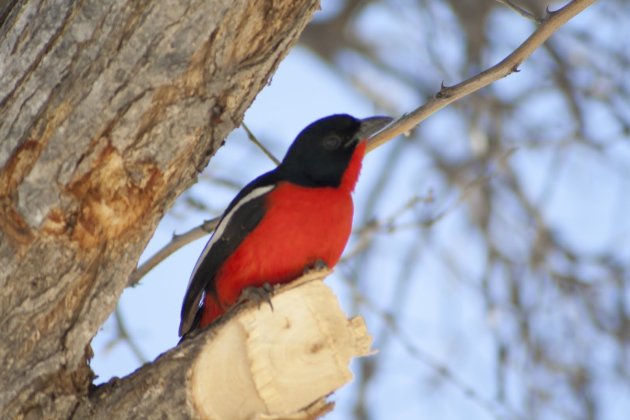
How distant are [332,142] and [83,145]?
180 centimetres

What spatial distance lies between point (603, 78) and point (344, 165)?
121 inches

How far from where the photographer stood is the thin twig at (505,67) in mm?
3172

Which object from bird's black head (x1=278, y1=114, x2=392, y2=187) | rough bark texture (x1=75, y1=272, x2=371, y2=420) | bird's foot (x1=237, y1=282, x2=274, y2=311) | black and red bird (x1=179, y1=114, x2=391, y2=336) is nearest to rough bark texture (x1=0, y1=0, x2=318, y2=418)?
rough bark texture (x1=75, y1=272, x2=371, y2=420)

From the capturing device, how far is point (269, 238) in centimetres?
401

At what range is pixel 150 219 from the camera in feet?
10.0

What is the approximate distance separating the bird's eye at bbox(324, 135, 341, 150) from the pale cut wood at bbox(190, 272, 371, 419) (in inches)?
53.9

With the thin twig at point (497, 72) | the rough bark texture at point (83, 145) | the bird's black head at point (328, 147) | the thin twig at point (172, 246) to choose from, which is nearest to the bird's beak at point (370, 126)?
the bird's black head at point (328, 147)

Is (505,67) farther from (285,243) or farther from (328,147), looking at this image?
(328,147)

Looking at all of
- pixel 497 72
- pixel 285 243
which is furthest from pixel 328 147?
pixel 497 72

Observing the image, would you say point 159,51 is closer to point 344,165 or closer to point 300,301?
point 300,301

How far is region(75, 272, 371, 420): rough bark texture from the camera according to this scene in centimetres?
294

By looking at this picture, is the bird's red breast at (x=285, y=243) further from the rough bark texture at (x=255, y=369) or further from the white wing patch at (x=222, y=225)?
the rough bark texture at (x=255, y=369)

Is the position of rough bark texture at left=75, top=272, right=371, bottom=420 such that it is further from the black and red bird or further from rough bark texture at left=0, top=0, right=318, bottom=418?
the black and red bird

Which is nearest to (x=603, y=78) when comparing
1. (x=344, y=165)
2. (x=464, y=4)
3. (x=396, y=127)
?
(x=464, y=4)
